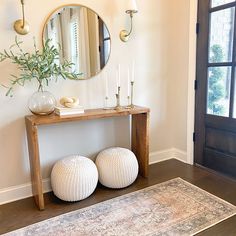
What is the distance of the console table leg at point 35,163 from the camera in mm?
2041

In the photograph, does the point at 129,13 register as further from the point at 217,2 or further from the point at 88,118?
the point at 88,118

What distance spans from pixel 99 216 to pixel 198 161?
1.60 metres

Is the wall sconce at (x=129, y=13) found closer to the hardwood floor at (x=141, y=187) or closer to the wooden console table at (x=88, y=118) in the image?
the wooden console table at (x=88, y=118)

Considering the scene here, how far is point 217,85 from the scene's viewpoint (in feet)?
8.84

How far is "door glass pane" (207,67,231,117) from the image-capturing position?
260 cm

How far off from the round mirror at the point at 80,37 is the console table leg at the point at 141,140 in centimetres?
72

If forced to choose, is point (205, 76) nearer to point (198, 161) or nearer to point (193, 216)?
point (198, 161)

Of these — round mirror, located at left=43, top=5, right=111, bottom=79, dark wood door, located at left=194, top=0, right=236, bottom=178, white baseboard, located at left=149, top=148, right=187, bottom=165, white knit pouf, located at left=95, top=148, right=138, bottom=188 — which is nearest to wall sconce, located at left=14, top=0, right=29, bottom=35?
round mirror, located at left=43, top=5, right=111, bottom=79

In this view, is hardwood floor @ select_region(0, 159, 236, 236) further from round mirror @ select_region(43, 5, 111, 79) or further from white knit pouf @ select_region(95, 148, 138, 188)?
round mirror @ select_region(43, 5, 111, 79)

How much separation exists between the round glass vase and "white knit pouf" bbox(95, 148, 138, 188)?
0.76m

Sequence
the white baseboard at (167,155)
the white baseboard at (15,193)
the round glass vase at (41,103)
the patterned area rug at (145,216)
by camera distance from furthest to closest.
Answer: the white baseboard at (167,155) → the white baseboard at (15,193) → the round glass vase at (41,103) → the patterned area rug at (145,216)

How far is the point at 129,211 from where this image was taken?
6.84 feet

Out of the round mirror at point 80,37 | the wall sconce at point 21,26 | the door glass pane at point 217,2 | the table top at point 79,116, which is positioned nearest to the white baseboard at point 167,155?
the table top at point 79,116

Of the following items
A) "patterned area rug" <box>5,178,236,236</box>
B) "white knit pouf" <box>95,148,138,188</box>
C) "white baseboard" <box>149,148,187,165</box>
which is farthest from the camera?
"white baseboard" <box>149,148,187,165</box>
